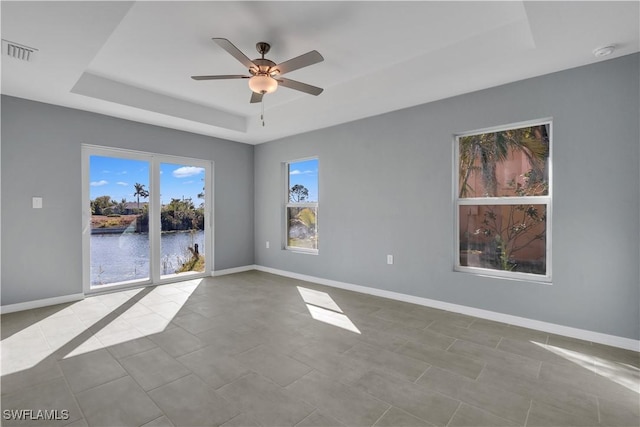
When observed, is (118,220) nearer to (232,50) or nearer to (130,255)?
(130,255)

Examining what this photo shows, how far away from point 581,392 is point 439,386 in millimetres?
915

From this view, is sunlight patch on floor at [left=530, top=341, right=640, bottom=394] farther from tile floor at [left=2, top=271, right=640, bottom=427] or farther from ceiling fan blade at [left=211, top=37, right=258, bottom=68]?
ceiling fan blade at [left=211, top=37, right=258, bottom=68]

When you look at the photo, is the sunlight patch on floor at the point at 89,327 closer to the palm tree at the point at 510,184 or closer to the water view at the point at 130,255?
the water view at the point at 130,255

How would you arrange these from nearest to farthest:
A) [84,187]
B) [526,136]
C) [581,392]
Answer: [581,392] → [526,136] → [84,187]

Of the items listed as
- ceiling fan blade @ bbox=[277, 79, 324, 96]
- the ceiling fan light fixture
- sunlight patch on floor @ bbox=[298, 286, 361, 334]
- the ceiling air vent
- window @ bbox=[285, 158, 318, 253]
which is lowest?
sunlight patch on floor @ bbox=[298, 286, 361, 334]

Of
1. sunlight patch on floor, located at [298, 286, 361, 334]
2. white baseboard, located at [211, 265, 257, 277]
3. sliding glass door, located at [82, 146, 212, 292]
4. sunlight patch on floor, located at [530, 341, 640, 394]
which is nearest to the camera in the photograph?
sunlight patch on floor, located at [530, 341, 640, 394]

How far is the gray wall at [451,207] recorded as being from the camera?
2.71 meters

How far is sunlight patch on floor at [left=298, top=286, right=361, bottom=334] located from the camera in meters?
3.28

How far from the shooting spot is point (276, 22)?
2.56 meters

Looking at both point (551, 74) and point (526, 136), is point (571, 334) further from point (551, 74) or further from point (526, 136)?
point (551, 74)

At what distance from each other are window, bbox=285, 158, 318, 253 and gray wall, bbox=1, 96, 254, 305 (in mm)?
2365

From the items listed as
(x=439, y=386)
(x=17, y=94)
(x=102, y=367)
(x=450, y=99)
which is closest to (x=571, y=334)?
(x=439, y=386)

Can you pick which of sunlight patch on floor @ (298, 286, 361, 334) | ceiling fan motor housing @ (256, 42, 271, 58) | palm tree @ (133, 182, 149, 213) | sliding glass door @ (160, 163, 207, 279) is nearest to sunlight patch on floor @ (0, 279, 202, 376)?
sliding glass door @ (160, 163, 207, 279)

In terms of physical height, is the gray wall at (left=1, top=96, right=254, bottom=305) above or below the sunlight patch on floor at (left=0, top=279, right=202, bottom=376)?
above
